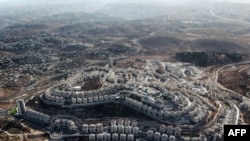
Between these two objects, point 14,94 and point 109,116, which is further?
point 14,94

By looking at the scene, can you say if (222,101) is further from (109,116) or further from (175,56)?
(175,56)

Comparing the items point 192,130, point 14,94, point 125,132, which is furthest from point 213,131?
point 14,94

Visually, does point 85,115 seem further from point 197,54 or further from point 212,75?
point 197,54

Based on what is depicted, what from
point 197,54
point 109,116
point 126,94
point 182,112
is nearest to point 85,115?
point 109,116

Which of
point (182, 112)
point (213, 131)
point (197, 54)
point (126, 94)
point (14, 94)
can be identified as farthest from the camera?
point (197, 54)

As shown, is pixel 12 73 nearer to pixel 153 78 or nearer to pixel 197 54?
pixel 153 78

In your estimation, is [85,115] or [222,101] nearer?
[85,115]

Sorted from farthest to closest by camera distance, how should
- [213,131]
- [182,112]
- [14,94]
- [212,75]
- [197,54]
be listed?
[197,54], [212,75], [14,94], [182,112], [213,131]

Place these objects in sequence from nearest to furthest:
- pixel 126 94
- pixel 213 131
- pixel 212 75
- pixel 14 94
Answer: pixel 213 131 → pixel 126 94 → pixel 14 94 → pixel 212 75
